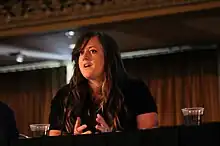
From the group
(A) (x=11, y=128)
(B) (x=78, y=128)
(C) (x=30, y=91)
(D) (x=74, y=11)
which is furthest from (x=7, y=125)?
(C) (x=30, y=91)

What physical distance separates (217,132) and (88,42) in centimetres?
67

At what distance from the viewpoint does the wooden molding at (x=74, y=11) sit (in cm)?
373

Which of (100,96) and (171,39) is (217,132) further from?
(171,39)

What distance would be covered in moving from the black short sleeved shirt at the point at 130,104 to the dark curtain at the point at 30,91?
12.9 ft

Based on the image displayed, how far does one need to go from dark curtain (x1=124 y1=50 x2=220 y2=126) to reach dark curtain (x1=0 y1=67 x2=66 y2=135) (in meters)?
1.08

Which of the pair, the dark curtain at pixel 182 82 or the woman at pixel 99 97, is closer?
the woman at pixel 99 97

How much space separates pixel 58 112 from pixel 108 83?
19cm

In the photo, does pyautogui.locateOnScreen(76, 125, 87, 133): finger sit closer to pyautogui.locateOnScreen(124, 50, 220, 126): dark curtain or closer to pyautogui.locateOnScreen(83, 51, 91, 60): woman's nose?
pyautogui.locateOnScreen(83, 51, 91, 60): woman's nose

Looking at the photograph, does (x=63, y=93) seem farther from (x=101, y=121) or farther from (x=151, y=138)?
(x=151, y=138)

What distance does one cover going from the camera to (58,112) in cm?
155

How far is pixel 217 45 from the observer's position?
492 centimetres

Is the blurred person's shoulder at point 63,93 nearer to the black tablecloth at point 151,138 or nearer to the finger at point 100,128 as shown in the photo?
the finger at point 100,128

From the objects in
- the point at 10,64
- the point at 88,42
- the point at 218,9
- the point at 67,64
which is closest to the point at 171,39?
the point at 218,9

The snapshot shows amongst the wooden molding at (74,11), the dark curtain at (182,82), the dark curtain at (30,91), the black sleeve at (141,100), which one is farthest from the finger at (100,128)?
the dark curtain at (30,91)
